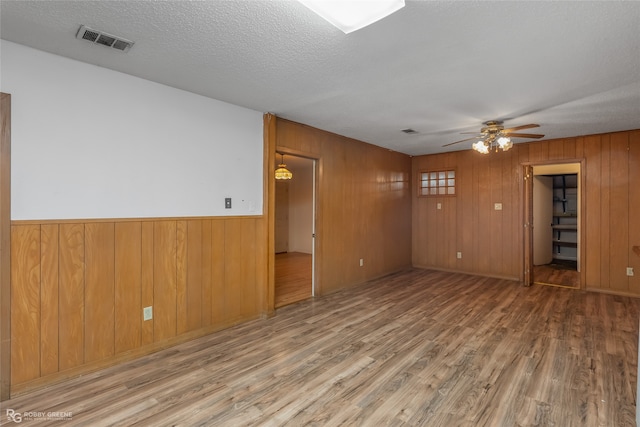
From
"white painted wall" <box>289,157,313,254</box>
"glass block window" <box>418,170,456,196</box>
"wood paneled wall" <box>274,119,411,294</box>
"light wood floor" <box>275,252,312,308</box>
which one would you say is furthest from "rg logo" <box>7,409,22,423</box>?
"white painted wall" <box>289,157,313,254</box>

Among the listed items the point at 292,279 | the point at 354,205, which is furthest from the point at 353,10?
the point at 292,279

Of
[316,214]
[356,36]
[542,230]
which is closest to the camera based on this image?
[356,36]

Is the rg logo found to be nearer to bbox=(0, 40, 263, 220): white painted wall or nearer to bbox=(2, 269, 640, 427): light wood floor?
bbox=(2, 269, 640, 427): light wood floor

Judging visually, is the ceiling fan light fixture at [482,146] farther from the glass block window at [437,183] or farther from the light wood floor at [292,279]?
the light wood floor at [292,279]

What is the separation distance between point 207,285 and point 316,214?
1.88 m

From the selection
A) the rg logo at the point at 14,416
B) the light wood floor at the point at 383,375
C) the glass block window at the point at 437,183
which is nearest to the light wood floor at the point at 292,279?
the light wood floor at the point at 383,375

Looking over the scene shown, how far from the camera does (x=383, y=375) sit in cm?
238

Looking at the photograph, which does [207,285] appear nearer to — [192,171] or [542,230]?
[192,171]

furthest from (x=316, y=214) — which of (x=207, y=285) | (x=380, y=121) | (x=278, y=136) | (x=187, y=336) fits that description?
(x=187, y=336)

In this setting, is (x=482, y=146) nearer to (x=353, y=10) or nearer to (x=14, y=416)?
(x=353, y=10)

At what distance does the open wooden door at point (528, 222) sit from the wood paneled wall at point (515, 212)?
0.09 m

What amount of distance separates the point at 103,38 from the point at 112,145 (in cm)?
83

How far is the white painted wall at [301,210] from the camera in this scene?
27.9 feet

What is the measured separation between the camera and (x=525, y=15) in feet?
5.88
